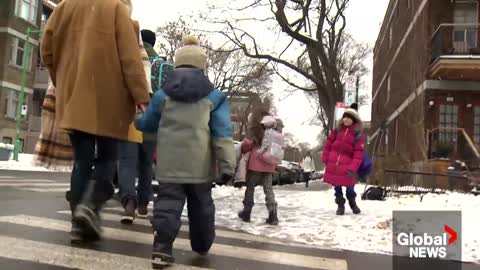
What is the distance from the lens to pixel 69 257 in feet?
13.2

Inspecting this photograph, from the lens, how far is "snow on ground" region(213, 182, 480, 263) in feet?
18.7

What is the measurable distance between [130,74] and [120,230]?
1.67 m

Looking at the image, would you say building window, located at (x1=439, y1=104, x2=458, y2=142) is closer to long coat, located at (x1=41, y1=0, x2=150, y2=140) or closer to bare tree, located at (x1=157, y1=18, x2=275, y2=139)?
bare tree, located at (x1=157, y1=18, x2=275, y2=139)

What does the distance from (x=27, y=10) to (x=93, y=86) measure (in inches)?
1431

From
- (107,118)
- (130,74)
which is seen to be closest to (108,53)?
(130,74)

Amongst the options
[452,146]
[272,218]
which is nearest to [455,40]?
[452,146]

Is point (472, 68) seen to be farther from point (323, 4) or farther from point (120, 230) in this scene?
point (120, 230)

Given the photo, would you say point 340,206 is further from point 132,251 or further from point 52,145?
point 52,145

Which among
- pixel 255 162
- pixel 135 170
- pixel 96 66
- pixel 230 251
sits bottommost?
pixel 230 251

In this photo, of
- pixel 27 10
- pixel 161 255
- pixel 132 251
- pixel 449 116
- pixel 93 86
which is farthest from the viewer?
pixel 27 10

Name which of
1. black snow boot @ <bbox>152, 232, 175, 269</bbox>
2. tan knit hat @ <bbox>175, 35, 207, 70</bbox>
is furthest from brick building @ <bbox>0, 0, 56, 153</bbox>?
black snow boot @ <bbox>152, 232, 175, 269</bbox>

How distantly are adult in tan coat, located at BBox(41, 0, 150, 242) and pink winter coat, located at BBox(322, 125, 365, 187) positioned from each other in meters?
4.02

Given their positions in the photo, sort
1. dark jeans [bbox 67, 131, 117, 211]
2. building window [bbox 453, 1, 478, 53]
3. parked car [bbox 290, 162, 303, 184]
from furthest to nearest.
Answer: parked car [bbox 290, 162, 303, 184]
building window [bbox 453, 1, 478, 53]
dark jeans [bbox 67, 131, 117, 211]

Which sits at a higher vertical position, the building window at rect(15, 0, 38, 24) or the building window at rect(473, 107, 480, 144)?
the building window at rect(15, 0, 38, 24)
